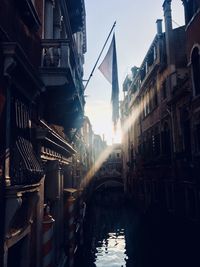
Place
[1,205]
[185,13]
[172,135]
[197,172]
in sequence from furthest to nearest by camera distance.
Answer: [172,135], [185,13], [197,172], [1,205]

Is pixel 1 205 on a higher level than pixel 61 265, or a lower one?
higher

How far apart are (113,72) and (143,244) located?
10.2m

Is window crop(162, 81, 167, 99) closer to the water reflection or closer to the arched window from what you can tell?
the arched window

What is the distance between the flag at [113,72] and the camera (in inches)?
337

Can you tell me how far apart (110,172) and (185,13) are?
1213 inches

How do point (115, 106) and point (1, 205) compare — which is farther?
point (115, 106)

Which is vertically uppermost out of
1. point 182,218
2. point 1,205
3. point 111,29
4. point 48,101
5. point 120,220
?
point 111,29

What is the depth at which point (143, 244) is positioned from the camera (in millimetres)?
15055

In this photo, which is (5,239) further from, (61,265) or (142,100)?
(142,100)

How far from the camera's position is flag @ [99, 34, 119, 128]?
856 centimetres

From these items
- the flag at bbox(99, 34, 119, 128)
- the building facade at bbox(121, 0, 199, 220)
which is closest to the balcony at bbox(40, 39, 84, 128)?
the flag at bbox(99, 34, 119, 128)

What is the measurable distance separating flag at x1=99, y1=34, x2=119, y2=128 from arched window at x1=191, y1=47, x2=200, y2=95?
4.28 m

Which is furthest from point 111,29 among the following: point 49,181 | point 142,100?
point 142,100

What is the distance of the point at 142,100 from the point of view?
79.2ft
